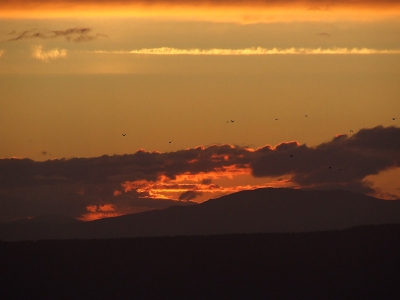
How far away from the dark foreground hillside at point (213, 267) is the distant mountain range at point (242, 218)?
89.5 meters

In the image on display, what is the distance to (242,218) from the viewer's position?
181000 mm

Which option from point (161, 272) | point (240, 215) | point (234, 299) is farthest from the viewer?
point (240, 215)

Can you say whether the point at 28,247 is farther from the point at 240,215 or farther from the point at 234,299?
the point at 240,215

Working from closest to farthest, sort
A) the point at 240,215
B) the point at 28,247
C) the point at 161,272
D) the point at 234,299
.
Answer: the point at 234,299
the point at 161,272
the point at 28,247
the point at 240,215

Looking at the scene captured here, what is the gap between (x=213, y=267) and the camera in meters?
70.1

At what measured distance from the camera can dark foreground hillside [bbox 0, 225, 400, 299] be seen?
217 ft

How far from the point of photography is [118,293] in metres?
66.4

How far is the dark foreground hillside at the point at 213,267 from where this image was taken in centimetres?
6612

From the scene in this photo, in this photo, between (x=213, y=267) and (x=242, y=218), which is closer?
(x=213, y=267)

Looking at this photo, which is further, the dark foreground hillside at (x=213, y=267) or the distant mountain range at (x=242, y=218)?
the distant mountain range at (x=242, y=218)

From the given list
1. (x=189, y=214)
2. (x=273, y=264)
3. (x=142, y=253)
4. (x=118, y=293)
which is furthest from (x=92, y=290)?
(x=189, y=214)

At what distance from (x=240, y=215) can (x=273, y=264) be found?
11335 cm

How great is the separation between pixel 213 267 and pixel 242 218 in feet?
365

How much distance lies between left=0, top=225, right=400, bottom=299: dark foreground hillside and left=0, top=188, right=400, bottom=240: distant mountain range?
294ft
